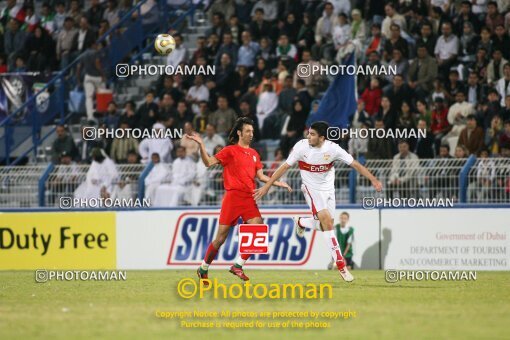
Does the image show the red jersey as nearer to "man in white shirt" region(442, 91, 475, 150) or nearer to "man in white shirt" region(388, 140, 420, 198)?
"man in white shirt" region(388, 140, 420, 198)

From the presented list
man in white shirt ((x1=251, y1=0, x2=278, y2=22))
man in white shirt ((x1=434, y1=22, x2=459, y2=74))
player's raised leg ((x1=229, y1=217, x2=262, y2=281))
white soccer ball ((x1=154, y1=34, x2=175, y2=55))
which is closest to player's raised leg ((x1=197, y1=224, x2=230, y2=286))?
player's raised leg ((x1=229, y1=217, x2=262, y2=281))

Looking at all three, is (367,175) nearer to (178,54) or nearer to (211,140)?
(211,140)

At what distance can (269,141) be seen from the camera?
89.0 feet

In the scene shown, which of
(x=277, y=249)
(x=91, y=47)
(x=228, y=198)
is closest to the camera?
(x=228, y=198)

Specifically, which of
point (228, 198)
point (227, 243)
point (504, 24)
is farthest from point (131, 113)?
point (228, 198)

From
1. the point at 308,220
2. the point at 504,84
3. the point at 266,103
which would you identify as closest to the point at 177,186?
the point at 266,103

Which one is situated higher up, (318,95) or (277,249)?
(318,95)

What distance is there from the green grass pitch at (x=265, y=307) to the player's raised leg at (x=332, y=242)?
0.22m

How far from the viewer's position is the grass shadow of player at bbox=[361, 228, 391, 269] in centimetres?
2356

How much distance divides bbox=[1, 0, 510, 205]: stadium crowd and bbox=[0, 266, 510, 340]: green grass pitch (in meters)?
4.99

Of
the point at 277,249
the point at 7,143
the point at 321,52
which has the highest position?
the point at 321,52

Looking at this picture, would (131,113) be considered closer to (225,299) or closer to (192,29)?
(192,29)

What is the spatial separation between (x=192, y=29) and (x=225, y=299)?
17505mm

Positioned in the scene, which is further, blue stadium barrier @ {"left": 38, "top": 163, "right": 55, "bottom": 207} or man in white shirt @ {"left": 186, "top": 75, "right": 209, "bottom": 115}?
man in white shirt @ {"left": 186, "top": 75, "right": 209, "bottom": 115}
